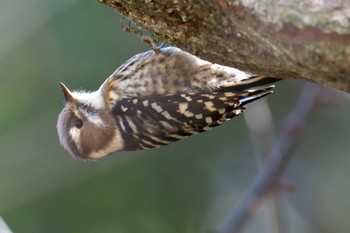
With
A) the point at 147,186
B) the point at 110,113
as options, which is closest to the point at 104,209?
the point at 147,186

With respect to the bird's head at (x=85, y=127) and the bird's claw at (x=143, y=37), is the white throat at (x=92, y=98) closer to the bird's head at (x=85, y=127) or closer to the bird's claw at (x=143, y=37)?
the bird's head at (x=85, y=127)

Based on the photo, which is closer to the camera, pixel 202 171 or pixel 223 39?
pixel 223 39

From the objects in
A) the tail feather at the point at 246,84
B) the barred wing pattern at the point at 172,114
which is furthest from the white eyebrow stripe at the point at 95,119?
the tail feather at the point at 246,84

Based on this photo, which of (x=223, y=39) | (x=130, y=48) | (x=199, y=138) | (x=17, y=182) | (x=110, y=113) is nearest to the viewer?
(x=223, y=39)

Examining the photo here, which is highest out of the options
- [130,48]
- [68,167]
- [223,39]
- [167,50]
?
[223,39]

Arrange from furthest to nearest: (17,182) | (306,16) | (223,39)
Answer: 1. (17,182)
2. (223,39)
3. (306,16)

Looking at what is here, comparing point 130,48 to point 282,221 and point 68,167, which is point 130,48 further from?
point 282,221

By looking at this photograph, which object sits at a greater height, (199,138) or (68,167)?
(68,167)
